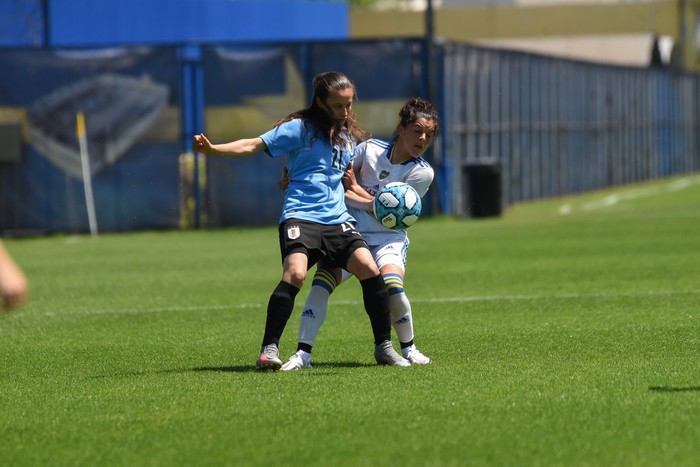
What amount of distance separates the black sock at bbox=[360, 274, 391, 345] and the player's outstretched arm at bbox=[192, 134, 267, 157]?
→ 1.07 m

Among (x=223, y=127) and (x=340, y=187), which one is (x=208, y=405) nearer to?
(x=340, y=187)

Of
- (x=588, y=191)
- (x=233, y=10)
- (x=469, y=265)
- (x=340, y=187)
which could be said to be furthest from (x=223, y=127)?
(x=340, y=187)

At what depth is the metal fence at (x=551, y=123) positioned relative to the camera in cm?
2884

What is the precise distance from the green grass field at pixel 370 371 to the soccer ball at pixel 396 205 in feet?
2.99

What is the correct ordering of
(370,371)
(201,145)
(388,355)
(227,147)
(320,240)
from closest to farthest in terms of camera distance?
1. (201,145)
2. (227,147)
3. (370,371)
4. (320,240)
5. (388,355)

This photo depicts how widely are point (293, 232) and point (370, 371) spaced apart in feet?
3.11

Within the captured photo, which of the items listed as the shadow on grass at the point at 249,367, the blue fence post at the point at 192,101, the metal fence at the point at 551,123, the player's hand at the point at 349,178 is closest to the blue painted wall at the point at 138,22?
the blue fence post at the point at 192,101

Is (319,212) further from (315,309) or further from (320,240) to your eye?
(315,309)

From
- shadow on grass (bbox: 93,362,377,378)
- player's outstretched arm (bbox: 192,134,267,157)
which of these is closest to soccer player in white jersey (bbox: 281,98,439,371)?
shadow on grass (bbox: 93,362,377,378)

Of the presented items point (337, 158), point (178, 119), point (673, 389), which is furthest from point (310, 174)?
point (178, 119)

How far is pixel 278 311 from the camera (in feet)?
27.8

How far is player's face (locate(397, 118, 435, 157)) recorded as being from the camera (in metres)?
8.79

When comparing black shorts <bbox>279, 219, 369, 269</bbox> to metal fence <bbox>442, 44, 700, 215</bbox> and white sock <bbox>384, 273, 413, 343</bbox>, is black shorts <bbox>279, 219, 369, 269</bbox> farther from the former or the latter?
metal fence <bbox>442, 44, 700, 215</bbox>

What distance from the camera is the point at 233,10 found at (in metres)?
33.8
